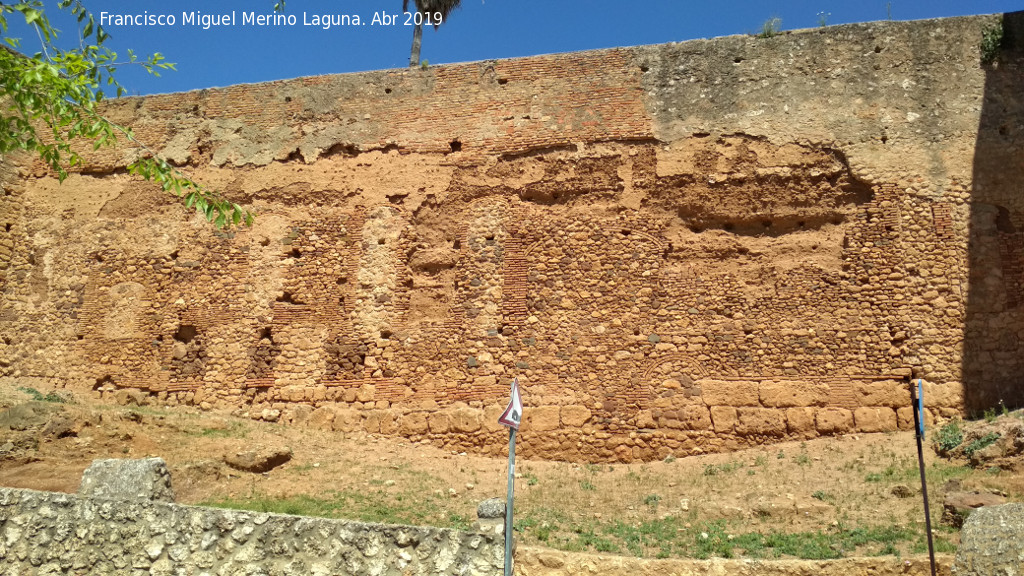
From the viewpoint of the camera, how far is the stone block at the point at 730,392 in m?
10.8

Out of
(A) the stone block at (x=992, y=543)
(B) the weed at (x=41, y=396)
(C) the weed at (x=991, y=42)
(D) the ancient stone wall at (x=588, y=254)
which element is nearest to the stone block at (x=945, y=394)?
(D) the ancient stone wall at (x=588, y=254)

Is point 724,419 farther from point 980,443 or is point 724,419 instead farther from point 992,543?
point 992,543

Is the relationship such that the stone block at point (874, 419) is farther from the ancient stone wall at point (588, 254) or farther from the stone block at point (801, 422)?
the stone block at point (801, 422)

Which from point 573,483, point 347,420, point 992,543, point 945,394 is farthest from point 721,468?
point 347,420

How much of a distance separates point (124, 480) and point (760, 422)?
7110 mm

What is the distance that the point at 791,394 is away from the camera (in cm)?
1071

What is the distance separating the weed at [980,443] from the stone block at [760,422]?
80.3 inches

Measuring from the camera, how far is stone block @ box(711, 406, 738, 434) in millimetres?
10766

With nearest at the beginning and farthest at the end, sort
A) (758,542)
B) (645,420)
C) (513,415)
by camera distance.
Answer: (513,415)
(758,542)
(645,420)

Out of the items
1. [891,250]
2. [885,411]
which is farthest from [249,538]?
[891,250]

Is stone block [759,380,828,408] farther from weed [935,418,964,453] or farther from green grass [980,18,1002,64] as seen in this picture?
green grass [980,18,1002,64]

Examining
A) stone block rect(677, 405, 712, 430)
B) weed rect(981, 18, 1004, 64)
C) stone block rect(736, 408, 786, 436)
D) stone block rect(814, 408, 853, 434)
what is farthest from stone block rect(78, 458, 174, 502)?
weed rect(981, 18, 1004, 64)

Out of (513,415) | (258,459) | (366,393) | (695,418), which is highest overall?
(366,393)

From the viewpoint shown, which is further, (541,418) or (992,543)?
(541,418)
